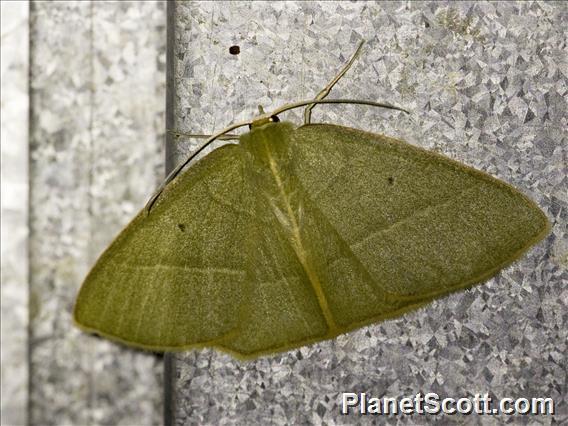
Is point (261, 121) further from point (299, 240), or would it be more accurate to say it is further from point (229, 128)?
point (299, 240)

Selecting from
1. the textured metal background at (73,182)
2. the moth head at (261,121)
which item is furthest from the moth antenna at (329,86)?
the textured metal background at (73,182)

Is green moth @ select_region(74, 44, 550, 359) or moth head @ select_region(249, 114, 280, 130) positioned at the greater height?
moth head @ select_region(249, 114, 280, 130)

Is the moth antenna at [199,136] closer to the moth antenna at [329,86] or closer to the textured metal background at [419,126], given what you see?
the textured metal background at [419,126]

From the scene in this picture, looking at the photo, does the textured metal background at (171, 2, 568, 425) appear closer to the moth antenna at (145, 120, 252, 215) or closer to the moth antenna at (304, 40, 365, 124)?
the moth antenna at (304, 40, 365, 124)

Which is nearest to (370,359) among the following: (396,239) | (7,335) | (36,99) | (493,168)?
(396,239)

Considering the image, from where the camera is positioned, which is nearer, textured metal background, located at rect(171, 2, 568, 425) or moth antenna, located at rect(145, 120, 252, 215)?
moth antenna, located at rect(145, 120, 252, 215)

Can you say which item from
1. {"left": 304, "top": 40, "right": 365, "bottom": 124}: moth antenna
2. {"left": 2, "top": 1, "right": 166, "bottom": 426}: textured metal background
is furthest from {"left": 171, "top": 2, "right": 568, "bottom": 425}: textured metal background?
{"left": 2, "top": 1, "right": 166, "bottom": 426}: textured metal background

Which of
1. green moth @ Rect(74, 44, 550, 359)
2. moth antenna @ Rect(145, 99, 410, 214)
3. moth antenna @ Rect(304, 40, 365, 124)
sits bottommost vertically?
green moth @ Rect(74, 44, 550, 359)
